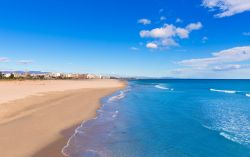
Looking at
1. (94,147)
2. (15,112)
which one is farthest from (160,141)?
(15,112)

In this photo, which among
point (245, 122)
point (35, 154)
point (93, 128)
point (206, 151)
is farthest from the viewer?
point (245, 122)

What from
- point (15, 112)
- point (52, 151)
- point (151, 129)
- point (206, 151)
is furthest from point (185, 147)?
point (15, 112)

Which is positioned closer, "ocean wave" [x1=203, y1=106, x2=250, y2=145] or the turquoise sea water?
the turquoise sea water

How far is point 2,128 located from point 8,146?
437 centimetres

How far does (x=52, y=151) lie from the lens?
540 inches

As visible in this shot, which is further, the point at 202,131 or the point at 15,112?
the point at 15,112

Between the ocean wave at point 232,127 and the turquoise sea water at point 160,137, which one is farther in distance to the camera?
the ocean wave at point 232,127

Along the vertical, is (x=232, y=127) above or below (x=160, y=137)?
above

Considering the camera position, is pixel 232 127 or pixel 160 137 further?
pixel 232 127

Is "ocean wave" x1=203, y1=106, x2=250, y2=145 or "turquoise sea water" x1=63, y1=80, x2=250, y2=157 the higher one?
"ocean wave" x1=203, y1=106, x2=250, y2=145

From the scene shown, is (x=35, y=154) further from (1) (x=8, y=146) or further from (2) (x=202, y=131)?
(2) (x=202, y=131)

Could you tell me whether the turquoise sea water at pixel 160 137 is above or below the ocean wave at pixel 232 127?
below

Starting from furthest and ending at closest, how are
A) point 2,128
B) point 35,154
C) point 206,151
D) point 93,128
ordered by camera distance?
point 93,128 < point 2,128 < point 206,151 < point 35,154

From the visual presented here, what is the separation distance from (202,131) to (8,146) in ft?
43.2
